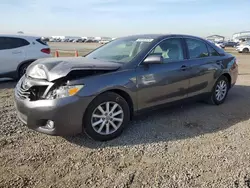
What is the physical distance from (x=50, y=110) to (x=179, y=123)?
90.0 inches

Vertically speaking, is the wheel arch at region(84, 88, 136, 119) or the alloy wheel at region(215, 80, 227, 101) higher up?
the wheel arch at region(84, 88, 136, 119)

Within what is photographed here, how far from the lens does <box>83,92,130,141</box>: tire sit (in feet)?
11.8

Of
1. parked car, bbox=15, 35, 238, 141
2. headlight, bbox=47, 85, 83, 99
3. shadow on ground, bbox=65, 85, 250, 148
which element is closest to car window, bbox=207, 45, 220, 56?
parked car, bbox=15, 35, 238, 141

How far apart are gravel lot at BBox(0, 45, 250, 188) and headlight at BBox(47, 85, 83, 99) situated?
28.9 inches

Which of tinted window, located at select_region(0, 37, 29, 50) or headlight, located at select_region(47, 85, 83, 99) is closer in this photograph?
headlight, located at select_region(47, 85, 83, 99)

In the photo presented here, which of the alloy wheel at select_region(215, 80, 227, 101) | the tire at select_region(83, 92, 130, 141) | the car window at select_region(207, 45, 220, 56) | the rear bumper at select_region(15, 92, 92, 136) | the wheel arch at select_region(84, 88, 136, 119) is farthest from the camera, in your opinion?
the alloy wheel at select_region(215, 80, 227, 101)

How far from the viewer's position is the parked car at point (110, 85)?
342 centimetres

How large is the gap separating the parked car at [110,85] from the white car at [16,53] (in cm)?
432

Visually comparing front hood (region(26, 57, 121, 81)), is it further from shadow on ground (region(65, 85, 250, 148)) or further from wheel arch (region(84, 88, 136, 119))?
shadow on ground (region(65, 85, 250, 148))

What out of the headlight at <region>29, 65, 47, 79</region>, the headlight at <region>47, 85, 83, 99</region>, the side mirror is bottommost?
the headlight at <region>47, 85, 83, 99</region>

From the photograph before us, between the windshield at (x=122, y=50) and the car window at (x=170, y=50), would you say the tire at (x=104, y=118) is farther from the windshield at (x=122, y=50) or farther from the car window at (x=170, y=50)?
the car window at (x=170, y=50)

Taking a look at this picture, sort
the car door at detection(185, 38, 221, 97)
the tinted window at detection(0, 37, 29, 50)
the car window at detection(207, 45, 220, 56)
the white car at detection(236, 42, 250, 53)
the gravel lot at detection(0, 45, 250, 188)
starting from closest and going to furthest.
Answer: the gravel lot at detection(0, 45, 250, 188)
the car door at detection(185, 38, 221, 97)
the car window at detection(207, 45, 220, 56)
the tinted window at detection(0, 37, 29, 50)
the white car at detection(236, 42, 250, 53)

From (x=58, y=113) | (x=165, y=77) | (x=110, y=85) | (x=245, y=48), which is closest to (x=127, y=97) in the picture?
(x=110, y=85)

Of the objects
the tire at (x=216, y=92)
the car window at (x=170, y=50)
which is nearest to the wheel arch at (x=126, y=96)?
the car window at (x=170, y=50)
